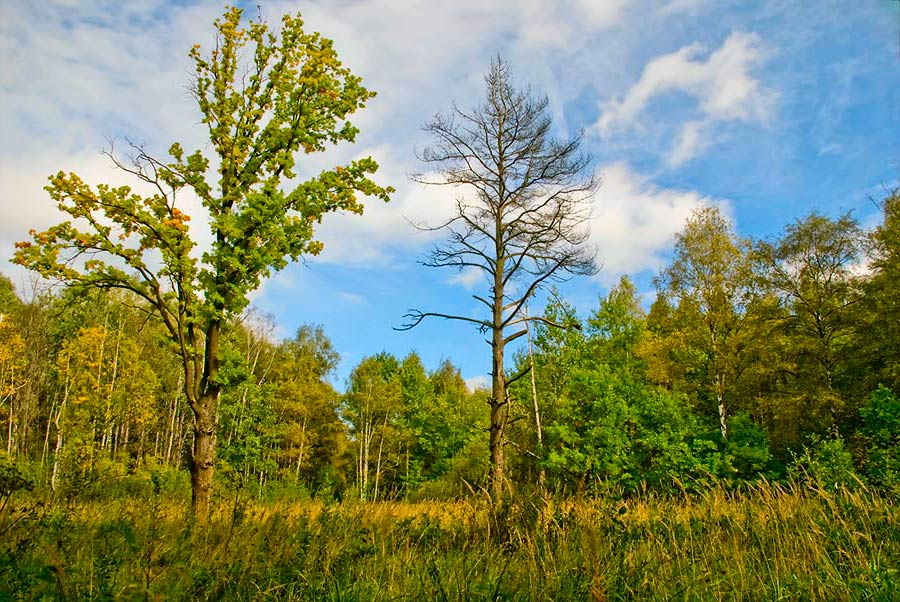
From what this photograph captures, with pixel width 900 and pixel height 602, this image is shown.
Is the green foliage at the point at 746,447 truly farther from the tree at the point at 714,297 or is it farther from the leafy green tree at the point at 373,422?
the leafy green tree at the point at 373,422

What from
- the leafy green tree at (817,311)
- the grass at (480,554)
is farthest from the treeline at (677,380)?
the grass at (480,554)

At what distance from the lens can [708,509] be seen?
19.6ft

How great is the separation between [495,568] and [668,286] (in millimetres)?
23010

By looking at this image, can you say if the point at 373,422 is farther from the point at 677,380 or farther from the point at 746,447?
the point at 746,447

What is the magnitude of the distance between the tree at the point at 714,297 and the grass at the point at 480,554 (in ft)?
58.2

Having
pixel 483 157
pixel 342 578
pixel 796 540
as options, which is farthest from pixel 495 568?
pixel 483 157

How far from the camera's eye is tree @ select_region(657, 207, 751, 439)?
22797 mm

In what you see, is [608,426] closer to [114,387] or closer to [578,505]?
[578,505]

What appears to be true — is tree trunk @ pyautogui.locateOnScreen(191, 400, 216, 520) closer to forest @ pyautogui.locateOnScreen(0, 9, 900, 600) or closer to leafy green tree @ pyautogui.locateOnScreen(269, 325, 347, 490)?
forest @ pyautogui.locateOnScreen(0, 9, 900, 600)

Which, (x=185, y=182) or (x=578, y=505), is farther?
(x=185, y=182)

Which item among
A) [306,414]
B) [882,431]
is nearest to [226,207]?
[882,431]

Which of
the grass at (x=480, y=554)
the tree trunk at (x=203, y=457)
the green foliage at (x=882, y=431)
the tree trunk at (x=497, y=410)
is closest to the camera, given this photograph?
the grass at (x=480, y=554)

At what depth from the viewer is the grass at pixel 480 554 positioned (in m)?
3.31

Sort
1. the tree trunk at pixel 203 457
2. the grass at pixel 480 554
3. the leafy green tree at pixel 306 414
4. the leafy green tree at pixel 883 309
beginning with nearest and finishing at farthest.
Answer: the grass at pixel 480 554 → the tree trunk at pixel 203 457 → the leafy green tree at pixel 883 309 → the leafy green tree at pixel 306 414
